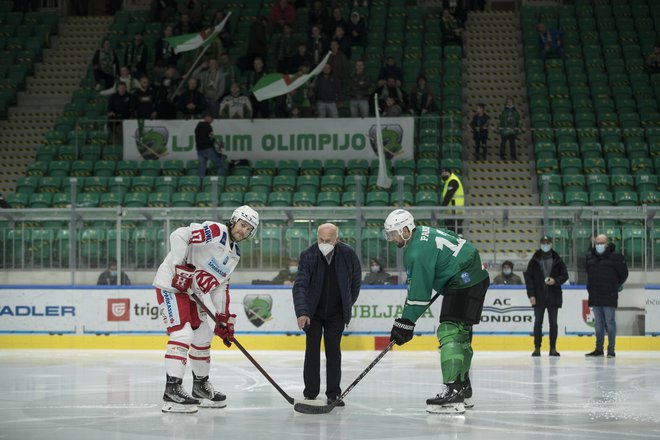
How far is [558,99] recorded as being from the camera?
25266 mm

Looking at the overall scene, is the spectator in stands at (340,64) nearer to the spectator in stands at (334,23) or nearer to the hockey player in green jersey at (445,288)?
the spectator in stands at (334,23)

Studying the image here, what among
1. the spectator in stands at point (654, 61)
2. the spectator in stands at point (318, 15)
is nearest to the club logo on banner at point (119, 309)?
the spectator in stands at point (318, 15)

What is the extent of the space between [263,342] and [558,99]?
1089 cm

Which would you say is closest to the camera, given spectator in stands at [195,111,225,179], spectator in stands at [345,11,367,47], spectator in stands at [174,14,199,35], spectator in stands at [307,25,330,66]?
spectator in stands at [195,111,225,179]

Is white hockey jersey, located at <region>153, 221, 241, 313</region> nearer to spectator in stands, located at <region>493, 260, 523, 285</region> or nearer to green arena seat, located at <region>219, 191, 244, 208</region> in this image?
spectator in stands, located at <region>493, 260, 523, 285</region>

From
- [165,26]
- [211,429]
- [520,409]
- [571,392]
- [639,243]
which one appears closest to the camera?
[211,429]

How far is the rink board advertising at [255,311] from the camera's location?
58.6 ft

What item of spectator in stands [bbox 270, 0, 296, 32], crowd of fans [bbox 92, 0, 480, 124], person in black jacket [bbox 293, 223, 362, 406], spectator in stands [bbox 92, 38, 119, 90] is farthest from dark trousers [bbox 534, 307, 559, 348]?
spectator in stands [bbox 92, 38, 119, 90]

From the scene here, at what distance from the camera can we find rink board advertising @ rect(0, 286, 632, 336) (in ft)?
58.6

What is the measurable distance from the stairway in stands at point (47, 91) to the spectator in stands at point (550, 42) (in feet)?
39.0

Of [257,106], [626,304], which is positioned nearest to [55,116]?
[257,106]

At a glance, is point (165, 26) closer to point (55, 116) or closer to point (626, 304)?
point (55, 116)

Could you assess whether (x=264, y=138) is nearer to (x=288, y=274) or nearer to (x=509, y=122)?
(x=509, y=122)

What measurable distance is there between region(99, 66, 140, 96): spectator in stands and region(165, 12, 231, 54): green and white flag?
47.0 inches
